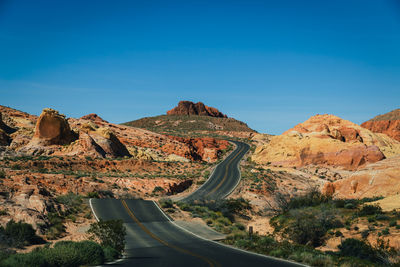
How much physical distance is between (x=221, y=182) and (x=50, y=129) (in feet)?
106

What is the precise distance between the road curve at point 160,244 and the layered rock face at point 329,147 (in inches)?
1701

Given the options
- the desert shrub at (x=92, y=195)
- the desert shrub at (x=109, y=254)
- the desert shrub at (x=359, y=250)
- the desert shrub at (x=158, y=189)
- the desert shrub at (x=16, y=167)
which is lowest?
→ the desert shrub at (x=359, y=250)

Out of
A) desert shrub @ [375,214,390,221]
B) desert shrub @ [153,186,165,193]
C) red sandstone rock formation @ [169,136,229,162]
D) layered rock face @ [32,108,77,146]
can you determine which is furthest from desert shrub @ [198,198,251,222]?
red sandstone rock formation @ [169,136,229,162]

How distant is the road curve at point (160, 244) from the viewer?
14445 millimetres

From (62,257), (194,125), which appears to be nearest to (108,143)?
(62,257)

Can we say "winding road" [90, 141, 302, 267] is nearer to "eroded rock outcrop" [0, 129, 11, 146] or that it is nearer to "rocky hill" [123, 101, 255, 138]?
"eroded rock outcrop" [0, 129, 11, 146]

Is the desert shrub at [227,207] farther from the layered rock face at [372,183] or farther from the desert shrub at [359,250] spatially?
the desert shrub at [359,250]

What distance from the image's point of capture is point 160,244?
22047 mm

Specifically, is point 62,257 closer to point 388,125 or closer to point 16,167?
point 16,167

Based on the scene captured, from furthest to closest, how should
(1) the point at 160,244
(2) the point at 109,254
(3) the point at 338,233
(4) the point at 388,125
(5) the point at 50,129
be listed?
1. (4) the point at 388,125
2. (5) the point at 50,129
3. (3) the point at 338,233
4. (1) the point at 160,244
5. (2) the point at 109,254

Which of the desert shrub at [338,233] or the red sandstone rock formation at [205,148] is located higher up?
the red sandstone rock formation at [205,148]

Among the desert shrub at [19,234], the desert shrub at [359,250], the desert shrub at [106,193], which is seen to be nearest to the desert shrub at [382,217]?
the desert shrub at [359,250]

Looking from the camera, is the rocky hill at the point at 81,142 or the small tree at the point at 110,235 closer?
the small tree at the point at 110,235

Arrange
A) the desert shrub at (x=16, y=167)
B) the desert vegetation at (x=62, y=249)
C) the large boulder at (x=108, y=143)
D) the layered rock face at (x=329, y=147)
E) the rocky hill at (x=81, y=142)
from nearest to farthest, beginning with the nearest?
the desert vegetation at (x=62, y=249) < the desert shrub at (x=16, y=167) < the rocky hill at (x=81, y=142) < the layered rock face at (x=329, y=147) < the large boulder at (x=108, y=143)
